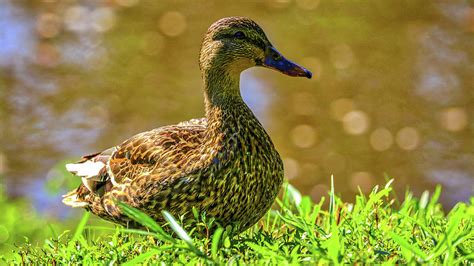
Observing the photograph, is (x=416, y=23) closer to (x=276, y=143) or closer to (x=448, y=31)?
(x=448, y=31)

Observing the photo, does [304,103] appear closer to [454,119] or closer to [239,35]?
[454,119]

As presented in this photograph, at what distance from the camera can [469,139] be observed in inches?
336

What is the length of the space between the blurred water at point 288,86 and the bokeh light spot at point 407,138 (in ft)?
0.05

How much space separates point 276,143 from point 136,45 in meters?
2.58

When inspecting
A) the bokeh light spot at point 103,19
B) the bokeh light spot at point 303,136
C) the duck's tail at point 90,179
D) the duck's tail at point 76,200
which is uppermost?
the bokeh light spot at point 103,19

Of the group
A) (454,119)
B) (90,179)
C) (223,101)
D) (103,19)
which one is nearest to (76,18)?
(103,19)

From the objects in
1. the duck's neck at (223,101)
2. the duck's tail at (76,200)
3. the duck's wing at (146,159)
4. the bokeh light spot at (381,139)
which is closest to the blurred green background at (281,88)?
the bokeh light spot at (381,139)

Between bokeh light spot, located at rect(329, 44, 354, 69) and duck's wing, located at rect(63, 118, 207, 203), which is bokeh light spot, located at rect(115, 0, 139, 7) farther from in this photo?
duck's wing, located at rect(63, 118, 207, 203)

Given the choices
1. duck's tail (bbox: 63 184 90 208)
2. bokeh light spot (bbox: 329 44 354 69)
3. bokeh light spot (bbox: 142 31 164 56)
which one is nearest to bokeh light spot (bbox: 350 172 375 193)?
bokeh light spot (bbox: 329 44 354 69)

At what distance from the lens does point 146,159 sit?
4.12 metres

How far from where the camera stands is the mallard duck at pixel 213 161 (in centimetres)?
382

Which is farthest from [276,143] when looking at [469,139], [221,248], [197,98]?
[221,248]

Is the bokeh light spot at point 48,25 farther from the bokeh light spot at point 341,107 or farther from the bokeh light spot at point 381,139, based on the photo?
the bokeh light spot at point 381,139

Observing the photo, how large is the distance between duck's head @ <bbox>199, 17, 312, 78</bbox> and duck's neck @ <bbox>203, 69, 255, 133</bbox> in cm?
2
